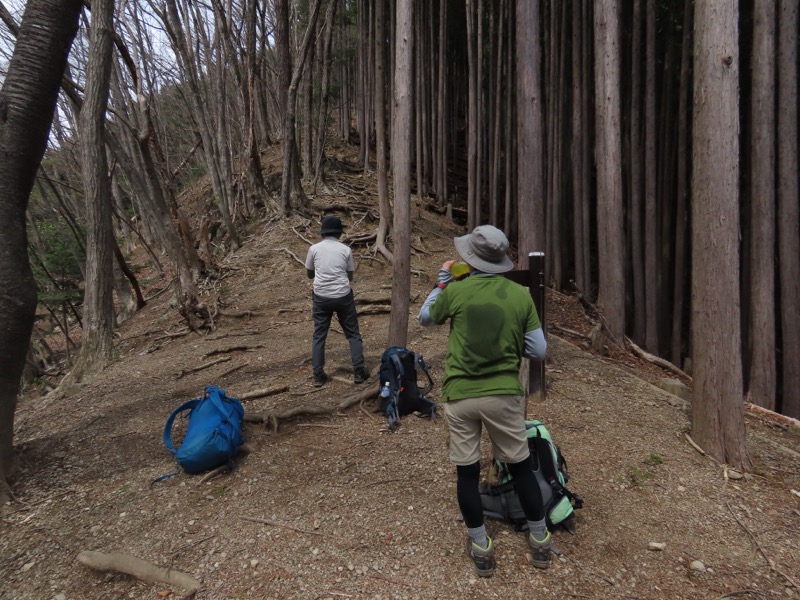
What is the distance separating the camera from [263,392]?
5.05m

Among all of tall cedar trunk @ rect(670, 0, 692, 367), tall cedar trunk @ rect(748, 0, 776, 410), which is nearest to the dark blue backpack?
tall cedar trunk @ rect(748, 0, 776, 410)

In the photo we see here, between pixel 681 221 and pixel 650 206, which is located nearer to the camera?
pixel 650 206

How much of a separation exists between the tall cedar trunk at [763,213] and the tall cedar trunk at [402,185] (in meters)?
5.02

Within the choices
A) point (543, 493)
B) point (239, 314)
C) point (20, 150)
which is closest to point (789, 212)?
point (543, 493)

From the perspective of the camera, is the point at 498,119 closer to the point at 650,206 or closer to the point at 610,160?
the point at 650,206

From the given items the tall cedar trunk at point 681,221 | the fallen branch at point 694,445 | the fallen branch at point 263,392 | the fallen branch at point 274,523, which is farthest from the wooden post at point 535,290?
the tall cedar trunk at point 681,221

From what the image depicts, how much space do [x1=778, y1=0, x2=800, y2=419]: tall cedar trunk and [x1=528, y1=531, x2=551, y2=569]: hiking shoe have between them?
6.27 m

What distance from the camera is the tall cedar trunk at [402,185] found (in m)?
4.82

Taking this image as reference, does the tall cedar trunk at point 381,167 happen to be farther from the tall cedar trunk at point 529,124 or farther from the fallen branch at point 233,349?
the tall cedar trunk at point 529,124

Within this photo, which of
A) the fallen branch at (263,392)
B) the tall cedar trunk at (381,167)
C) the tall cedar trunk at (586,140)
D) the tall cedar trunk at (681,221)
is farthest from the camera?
the tall cedar trunk at (586,140)

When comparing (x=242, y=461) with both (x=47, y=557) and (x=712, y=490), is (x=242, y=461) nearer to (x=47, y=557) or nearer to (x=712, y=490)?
(x=47, y=557)

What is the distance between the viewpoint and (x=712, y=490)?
332 cm

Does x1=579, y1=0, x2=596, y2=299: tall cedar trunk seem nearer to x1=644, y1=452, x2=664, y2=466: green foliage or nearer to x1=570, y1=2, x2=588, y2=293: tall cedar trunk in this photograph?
x1=570, y1=2, x2=588, y2=293: tall cedar trunk

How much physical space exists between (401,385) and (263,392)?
1.72 meters
